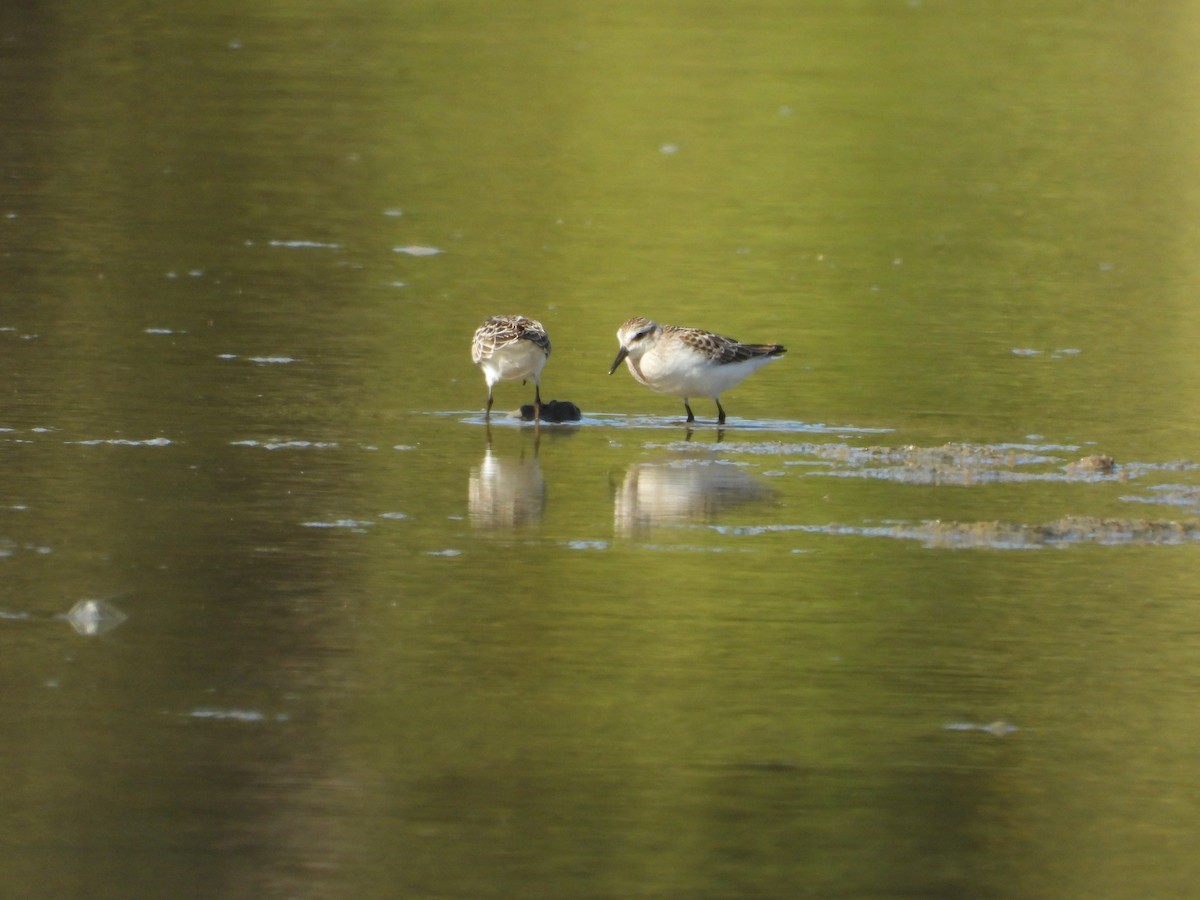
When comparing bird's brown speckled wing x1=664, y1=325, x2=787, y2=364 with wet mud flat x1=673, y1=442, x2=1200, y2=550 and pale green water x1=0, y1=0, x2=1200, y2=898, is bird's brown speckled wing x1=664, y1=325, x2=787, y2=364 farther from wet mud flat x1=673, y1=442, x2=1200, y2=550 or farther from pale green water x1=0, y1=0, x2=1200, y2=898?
wet mud flat x1=673, y1=442, x2=1200, y2=550

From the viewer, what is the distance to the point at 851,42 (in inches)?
1185

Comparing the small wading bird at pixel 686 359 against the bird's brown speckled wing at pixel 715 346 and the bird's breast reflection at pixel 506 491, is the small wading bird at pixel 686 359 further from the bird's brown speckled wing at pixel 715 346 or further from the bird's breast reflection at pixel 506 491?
the bird's breast reflection at pixel 506 491

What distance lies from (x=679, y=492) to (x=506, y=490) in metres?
0.74

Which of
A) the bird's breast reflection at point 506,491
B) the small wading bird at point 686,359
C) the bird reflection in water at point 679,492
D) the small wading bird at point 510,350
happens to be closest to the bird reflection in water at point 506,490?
the bird's breast reflection at point 506,491

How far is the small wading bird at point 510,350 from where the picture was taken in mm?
11719

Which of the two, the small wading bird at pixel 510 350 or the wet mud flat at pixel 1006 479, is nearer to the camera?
the wet mud flat at pixel 1006 479

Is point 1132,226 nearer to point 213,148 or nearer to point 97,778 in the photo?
point 213,148

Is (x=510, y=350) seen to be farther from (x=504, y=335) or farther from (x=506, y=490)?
(x=506, y=490)

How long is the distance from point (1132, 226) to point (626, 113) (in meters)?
7.07

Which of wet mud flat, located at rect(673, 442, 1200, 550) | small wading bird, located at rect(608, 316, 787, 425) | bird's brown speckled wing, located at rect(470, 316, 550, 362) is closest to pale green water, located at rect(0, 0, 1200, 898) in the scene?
wet mud flat, located at rect(673, 442, 1200, 550)

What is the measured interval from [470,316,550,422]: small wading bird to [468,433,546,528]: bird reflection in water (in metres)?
0.80

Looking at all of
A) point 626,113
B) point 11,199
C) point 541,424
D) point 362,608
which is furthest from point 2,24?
point 362,608

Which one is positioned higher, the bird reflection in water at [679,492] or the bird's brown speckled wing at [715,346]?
the bird's brown speckled wing at [715,346]

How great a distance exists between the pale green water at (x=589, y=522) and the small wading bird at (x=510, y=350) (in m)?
0.25
